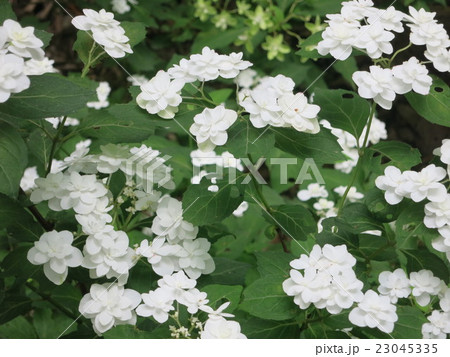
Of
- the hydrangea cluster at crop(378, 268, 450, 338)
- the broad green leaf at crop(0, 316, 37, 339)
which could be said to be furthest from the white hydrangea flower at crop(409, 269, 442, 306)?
the broad green leaf at crop(0, 316, 37, 339)

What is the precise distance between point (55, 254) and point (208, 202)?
10.3 inches

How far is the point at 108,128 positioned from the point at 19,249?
0.26 metres

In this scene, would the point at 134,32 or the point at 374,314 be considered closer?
the point at 374,314

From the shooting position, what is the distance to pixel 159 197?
121 centimetres

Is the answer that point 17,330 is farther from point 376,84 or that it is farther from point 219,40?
point 219,40

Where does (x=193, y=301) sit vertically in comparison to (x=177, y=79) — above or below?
below

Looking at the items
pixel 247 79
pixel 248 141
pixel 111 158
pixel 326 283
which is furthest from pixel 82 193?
pixel 247 79

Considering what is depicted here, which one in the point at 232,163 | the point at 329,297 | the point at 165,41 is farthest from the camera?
the point at 165,41

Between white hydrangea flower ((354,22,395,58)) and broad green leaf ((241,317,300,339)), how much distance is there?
459 mm

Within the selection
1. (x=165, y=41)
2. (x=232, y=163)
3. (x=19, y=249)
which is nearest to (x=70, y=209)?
(x=19, y=249)

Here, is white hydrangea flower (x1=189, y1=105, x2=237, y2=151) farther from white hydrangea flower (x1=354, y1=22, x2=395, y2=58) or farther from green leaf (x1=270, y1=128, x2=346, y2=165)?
white hydrangea flower (x1=354, y1=22, x2=395, y2=58)

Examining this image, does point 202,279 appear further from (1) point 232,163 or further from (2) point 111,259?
(1) point 232,163

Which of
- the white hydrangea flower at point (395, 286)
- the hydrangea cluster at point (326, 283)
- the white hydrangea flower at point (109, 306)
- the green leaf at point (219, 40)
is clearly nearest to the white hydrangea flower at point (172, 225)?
the white hydrangea flower at point (109, 306)

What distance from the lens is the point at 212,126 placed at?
3.29ft
